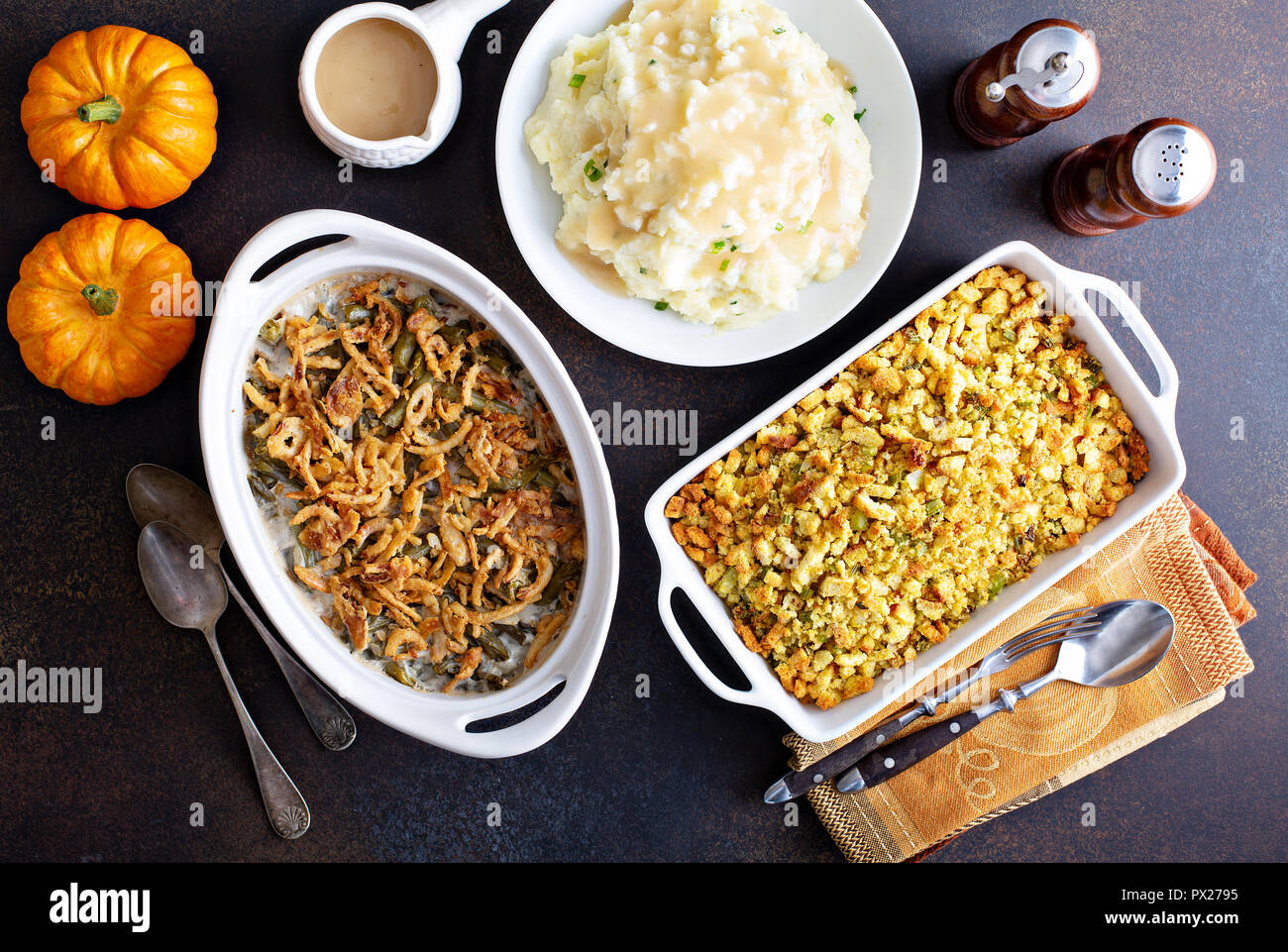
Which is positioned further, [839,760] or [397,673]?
[839,760]

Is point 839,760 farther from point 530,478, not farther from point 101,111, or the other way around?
point 101,111

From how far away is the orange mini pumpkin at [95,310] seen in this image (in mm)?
2596

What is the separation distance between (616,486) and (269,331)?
1224 millimetres

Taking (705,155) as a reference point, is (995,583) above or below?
below

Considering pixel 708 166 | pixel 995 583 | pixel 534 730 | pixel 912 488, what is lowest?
pixel 534 730

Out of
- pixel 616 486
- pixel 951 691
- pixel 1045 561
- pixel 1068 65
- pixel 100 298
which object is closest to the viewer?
pixel 100 298

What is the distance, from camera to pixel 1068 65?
8.47 ft

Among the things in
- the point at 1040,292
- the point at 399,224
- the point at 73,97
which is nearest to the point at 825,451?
the point at 1040,292

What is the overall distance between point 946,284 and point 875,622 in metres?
1.10

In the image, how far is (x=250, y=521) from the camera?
2541 mm

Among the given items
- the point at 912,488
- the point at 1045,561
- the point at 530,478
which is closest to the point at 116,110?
the point at 530,478

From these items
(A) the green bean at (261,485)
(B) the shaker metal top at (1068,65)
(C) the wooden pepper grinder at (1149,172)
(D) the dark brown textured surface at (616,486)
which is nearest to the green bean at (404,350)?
(D) the dark brown textured surface at (616,486)

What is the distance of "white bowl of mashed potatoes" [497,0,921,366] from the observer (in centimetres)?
240

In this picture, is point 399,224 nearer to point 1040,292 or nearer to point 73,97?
point 73,97
